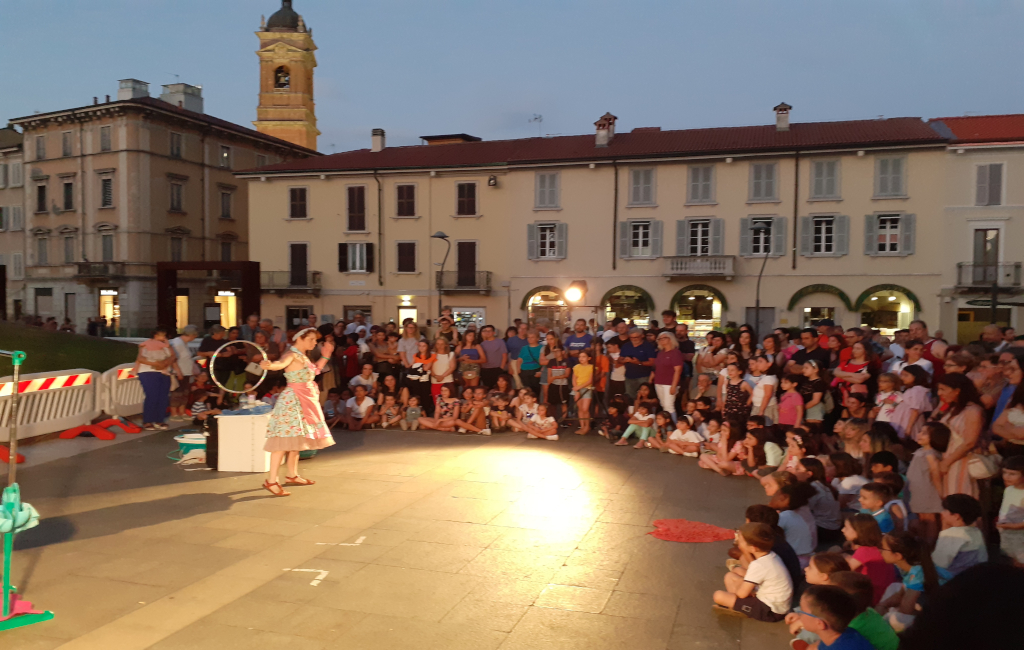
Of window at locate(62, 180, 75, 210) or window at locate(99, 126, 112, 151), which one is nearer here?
window at locate(99, 126, 112, 151)

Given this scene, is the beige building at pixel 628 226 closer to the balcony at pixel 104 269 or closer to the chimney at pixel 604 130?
the chimney at pixel 604 130

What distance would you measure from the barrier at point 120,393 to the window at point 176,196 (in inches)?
1301

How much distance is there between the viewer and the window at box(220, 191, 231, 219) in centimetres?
4522

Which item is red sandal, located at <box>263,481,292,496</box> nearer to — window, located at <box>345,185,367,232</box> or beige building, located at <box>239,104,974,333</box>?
beige building, located at <box>239,104,974,333</box>

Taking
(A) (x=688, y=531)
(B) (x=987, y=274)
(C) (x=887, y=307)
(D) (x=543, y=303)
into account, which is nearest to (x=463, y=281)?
(D) (x=543, y=303)

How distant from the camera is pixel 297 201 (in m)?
37.3

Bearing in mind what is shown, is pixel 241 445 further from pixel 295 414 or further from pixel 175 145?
pixel 175 145

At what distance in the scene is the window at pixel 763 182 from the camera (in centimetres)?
3131

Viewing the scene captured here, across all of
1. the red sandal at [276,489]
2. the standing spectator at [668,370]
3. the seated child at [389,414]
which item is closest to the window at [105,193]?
the seated child at [389,414]

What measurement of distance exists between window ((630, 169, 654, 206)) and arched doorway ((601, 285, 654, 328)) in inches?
148

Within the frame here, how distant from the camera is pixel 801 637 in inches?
172

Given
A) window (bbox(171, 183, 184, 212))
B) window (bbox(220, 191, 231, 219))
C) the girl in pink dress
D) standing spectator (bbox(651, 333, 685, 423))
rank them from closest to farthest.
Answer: the girl in pink dress < standing spectator (bbox(651, 333, 685, 423)) < window (bbox(171, 183, 184, 212)) < window (bbox(220, 191, 231, 219))

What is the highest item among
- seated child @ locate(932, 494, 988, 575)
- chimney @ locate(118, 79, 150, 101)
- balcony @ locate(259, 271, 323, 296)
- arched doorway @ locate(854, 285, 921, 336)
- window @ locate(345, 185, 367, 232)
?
chimney @ locate(118, 79, 150, 101)

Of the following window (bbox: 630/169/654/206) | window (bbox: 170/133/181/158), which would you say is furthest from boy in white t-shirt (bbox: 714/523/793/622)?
window (bbox: 170/133/181/158)
